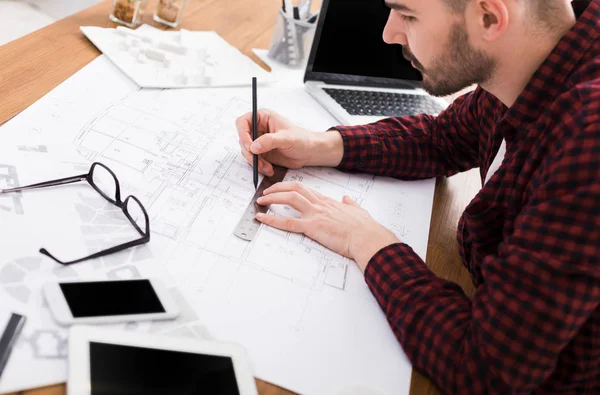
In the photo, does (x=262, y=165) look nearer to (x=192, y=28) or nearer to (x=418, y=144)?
(x=418, y=144)

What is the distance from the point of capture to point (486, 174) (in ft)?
3.83

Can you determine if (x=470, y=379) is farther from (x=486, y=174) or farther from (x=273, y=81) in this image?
(x=273, y=81)

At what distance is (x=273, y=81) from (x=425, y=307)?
2.62 ft

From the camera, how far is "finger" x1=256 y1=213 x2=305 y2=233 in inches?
40.7

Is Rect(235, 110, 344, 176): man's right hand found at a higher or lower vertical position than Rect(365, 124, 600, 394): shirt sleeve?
lower

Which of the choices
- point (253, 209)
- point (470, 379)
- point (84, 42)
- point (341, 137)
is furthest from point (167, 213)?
point (84, 42)

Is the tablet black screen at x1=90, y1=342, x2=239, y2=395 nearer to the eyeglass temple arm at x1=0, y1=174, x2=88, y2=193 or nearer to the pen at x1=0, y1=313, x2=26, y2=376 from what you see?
the pen at x1=0, y1=313, x2=26, y2=376

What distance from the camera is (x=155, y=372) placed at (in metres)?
0.71

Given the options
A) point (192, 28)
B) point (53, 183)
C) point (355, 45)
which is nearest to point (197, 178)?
point (53, 183)

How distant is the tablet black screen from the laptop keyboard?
846mm

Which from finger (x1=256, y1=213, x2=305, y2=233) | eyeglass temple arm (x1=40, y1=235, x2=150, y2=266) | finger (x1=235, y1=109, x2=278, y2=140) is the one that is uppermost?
eyeglass temple arm (x1=40, y1=235, x2=150, y2=266)

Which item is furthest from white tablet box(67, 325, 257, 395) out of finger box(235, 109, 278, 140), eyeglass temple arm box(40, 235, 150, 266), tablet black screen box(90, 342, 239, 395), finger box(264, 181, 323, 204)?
finger box(235, 109, 278, 140)

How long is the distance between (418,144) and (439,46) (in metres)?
0.33

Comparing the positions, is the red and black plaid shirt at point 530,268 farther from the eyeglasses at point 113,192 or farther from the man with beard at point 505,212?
the eyeglasses at point 113,192
